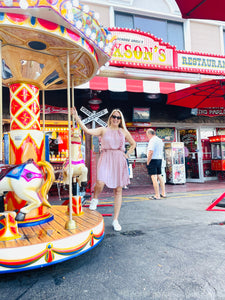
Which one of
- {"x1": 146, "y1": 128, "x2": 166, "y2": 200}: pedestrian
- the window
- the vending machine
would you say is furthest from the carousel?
the window

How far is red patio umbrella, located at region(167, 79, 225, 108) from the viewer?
5.31 metres

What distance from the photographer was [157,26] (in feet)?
32.2

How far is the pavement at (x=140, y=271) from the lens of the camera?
162 centimetres

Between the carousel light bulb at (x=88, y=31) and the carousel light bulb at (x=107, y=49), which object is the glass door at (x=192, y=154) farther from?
the carousel light bulb at (x=88, y=31)

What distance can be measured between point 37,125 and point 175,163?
22.0 feet

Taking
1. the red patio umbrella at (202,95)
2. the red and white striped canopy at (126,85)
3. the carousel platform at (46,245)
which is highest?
the red and white striped canopy at (126,85)

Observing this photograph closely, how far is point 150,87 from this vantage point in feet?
21.5

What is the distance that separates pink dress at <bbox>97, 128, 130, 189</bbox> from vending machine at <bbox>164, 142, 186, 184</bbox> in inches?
234

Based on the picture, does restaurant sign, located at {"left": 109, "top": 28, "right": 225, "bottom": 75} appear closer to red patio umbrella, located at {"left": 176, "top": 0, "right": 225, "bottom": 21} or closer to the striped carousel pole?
red patio umbrella, located at {"left": 176, "top": 0, "right": 225, "bottom": 21}

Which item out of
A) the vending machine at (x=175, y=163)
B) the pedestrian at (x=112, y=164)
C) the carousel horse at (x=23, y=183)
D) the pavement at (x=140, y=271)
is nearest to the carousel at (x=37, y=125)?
the carousel horse at (x=23, y=183)

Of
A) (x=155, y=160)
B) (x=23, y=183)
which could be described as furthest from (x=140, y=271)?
(x=155, y=160)

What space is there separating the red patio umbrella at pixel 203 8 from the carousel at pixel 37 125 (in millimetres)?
1630

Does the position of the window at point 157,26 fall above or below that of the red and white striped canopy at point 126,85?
above

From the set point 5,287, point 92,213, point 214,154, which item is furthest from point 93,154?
point 214,154
